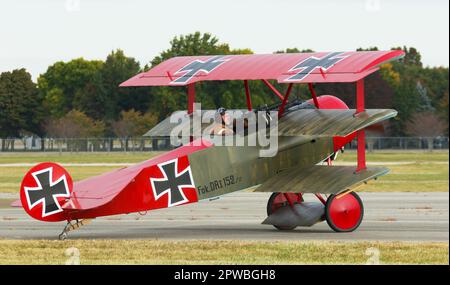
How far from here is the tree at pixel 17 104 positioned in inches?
950

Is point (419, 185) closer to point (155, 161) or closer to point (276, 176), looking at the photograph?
point (276, 176)

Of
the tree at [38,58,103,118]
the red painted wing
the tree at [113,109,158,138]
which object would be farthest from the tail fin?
the tree at [113,109,158,138]

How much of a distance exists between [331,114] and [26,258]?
703cm

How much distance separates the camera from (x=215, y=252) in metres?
16.2

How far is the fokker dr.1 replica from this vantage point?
56.2 ft

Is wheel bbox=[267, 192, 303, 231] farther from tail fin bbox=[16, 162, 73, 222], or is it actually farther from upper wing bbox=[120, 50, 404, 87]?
tail fin bbox=[16, 162, 73, 222]

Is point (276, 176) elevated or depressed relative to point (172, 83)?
depressed

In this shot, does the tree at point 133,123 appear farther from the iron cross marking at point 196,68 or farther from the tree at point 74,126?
the iron cross marking at point 196,68

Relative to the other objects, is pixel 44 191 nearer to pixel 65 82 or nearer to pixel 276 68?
pixel 276 68

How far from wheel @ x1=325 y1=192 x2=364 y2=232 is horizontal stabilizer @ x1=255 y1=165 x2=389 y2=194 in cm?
33

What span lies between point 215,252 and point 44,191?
2774 millimetres

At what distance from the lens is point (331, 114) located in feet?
66.4

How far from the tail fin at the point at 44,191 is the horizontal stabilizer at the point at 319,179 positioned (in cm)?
412
